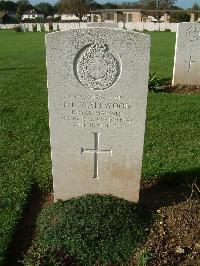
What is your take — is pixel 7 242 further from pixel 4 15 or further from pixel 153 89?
pixel 4 15

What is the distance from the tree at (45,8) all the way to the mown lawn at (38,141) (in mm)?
88669

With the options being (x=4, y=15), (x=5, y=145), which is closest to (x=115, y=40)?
(x=5, y=145)

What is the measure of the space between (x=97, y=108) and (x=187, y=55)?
7430 mm

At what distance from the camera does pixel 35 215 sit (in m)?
4.80

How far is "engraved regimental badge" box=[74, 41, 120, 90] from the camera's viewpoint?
3.98 m

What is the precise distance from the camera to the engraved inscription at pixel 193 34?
34.9 feet

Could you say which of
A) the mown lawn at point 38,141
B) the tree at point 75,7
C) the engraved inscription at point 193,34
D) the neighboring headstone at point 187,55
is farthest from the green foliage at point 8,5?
the engraved inscription at point 193,34

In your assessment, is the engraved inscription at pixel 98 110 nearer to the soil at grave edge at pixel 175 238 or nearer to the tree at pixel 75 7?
the soil at grave edge at pixel 175 238

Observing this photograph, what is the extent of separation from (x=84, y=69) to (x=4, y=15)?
249 feet

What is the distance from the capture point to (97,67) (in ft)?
13.3

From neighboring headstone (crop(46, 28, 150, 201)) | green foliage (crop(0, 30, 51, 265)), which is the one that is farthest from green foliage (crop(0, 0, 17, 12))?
neighboring headstone (crop(46, 28, 150, 201))

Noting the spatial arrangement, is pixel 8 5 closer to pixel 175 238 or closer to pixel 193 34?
pixel 193 34

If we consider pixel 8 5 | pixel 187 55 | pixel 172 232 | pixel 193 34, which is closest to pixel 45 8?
pixel 8 5

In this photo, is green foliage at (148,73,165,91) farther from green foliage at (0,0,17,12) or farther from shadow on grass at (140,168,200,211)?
green foliage at (0,0,17,12)
